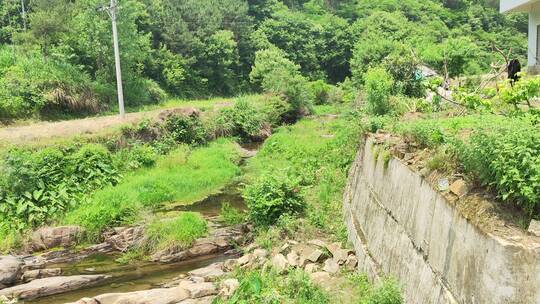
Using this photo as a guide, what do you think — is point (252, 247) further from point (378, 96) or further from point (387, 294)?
point (387, 294)

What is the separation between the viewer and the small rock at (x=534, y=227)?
5539 mm

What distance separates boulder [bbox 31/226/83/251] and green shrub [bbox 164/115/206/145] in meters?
11.4

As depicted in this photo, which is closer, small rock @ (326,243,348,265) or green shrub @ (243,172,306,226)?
small rock @ (326,243,348,265)

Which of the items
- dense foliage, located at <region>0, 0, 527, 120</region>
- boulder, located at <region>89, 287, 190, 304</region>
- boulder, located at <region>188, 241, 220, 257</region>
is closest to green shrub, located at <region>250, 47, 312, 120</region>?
dense foliage, located at <region>0, 0, 527, 120</region>

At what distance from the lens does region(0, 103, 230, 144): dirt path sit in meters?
21.8

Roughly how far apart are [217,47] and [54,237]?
3691cm

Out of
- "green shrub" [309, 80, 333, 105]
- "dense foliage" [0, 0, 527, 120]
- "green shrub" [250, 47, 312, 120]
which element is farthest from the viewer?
"green shrub" [309, 80, 333, 105]

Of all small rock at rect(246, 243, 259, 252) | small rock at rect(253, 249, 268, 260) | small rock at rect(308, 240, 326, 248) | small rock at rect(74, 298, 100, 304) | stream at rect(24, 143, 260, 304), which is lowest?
stream at rect(24, 143, 260, 304)

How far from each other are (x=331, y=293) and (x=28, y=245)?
10.7 m

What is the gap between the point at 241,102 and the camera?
111 ft

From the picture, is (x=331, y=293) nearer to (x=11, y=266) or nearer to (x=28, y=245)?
(x=11, y=266)

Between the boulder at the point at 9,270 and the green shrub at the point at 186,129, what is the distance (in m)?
13.7

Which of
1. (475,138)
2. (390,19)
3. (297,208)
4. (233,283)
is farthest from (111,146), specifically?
(390,19)

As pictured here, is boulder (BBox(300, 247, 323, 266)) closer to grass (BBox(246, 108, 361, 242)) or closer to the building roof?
grass (BBox(246, 108, 361, 242))
